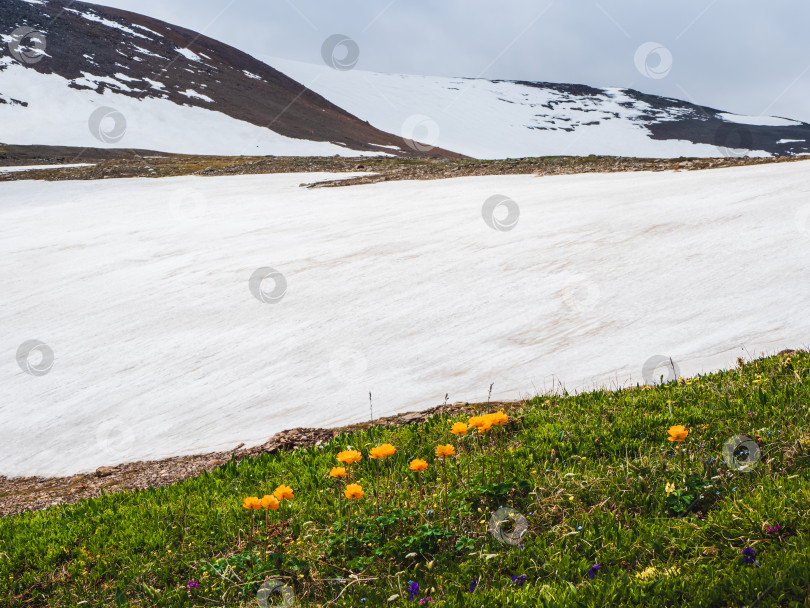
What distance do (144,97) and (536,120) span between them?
96.0 m

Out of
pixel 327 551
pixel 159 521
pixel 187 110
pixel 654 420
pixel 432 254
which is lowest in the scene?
pixel 159 521

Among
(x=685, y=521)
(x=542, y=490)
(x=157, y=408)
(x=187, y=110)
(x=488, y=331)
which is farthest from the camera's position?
(x=187, y=110)

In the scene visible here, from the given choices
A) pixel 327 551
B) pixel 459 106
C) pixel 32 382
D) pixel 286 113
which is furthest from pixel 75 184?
pixel 459 106

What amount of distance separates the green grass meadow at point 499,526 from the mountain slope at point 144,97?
287 feet

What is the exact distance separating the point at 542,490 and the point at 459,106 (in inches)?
6560

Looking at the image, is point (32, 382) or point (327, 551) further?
point (32, 382)

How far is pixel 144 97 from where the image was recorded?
9944 cm

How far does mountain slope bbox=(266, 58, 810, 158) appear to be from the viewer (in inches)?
5251

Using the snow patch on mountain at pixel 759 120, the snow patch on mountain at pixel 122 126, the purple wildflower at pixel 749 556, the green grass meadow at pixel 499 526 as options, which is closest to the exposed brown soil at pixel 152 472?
the green grass meadow at pixel 499 526

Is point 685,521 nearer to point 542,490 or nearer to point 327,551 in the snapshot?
point 542,490

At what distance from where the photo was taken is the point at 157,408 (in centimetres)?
975

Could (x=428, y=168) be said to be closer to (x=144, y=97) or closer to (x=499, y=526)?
(x=499, y=526)

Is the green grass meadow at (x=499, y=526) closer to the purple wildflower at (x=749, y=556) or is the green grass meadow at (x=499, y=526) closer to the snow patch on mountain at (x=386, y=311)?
the purple wildflower at (x=749, y=556)

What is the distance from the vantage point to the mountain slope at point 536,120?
133375 mm
